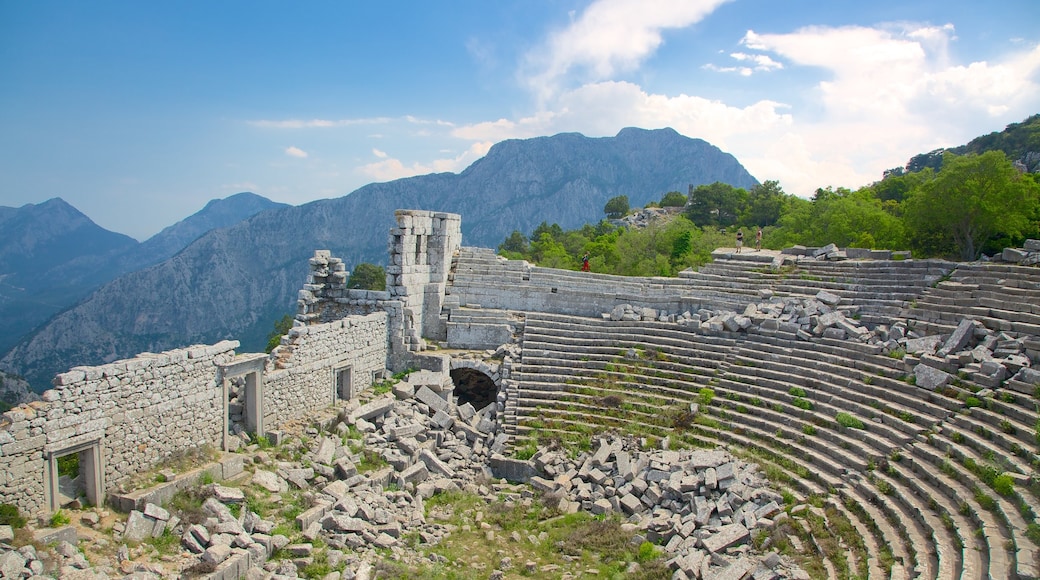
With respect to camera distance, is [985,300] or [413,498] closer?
[413,498]

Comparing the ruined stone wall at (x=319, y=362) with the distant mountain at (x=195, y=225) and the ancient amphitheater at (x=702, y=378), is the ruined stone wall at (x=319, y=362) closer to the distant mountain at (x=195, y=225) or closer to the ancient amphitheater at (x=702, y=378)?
the ancient amphitheater at (x=702, y=378)

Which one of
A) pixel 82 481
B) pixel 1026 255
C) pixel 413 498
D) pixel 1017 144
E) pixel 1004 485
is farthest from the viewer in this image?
pixel 1017 144

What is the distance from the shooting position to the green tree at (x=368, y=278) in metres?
47.8

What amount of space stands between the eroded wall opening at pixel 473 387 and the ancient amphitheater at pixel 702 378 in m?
0.06

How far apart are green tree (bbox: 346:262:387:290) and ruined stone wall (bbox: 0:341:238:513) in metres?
34.9

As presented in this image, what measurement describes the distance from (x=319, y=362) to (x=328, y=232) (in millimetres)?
77779

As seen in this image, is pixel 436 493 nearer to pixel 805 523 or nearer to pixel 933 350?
pixel 805 523

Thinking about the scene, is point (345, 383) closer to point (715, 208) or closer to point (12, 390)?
point (12, 390)

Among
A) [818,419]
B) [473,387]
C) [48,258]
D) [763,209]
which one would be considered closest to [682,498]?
[818,419]

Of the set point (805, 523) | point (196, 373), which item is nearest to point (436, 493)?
point (196, 373)

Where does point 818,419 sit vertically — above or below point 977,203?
below

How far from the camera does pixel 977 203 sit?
1905 cm

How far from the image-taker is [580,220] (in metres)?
105

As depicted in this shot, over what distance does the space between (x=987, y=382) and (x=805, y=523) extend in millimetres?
5009
